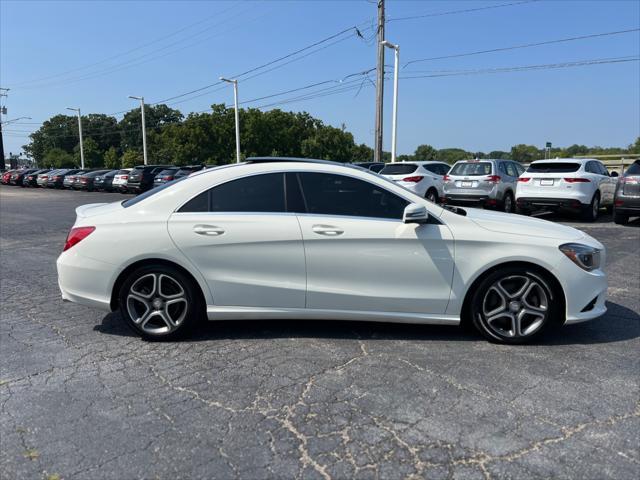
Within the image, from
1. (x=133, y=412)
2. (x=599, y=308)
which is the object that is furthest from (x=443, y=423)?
(x=599, y=308)

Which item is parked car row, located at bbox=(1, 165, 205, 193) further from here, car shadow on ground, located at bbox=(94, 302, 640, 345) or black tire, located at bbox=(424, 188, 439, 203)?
car shadow on ground, located at bbox=(94, 302, 640, 345)

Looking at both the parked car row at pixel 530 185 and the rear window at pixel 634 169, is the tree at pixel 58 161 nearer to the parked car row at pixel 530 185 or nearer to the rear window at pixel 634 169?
the parked car row at pixel 530 185

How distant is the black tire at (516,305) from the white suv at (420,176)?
11.3 meters

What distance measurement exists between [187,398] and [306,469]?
1.09 metres

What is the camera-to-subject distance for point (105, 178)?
3256 centimetres

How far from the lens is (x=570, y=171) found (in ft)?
40.2

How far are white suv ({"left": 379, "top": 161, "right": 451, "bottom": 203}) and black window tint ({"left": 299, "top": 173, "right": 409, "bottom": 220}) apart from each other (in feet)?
37.0

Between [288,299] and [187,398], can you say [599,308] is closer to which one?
[288,299]

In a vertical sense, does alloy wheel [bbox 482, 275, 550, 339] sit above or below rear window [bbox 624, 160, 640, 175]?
below

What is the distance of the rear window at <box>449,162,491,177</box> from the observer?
46.6 feet

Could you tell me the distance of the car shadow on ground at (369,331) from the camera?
4.30 meters

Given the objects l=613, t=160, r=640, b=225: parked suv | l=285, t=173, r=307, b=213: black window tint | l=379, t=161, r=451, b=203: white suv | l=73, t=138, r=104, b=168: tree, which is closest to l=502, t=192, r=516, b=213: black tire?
l=379, t=161, r=451, b=203: white suv

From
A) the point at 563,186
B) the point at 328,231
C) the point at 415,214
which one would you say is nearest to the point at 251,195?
the point at 328,231

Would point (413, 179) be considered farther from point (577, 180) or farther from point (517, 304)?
point (517, 304)
